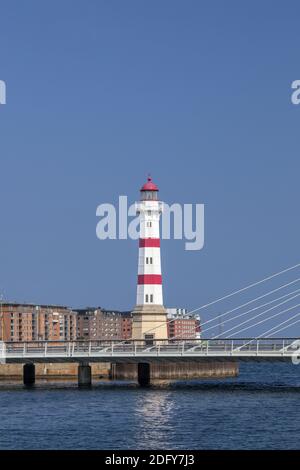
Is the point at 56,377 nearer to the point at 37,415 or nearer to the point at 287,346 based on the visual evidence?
the point at 287,346

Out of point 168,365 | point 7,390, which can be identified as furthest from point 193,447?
point 168,365

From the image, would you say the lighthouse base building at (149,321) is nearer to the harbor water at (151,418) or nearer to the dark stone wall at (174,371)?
the dark stone wall at (174,371)

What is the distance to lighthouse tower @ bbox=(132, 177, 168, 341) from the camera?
101 metres

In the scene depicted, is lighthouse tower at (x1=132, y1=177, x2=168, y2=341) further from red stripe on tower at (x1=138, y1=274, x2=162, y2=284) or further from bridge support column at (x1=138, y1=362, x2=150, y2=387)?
bridge support column at (x1=138, y1=362, x2=150, y2=387)

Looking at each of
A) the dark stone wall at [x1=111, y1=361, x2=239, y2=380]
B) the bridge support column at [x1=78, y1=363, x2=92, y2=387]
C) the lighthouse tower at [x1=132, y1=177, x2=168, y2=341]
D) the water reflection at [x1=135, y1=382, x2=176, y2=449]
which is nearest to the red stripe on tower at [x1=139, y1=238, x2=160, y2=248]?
the lighthouse tower at [x1=132, y1=177, x2=168, y2=341]

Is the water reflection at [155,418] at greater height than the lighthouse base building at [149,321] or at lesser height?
lesser

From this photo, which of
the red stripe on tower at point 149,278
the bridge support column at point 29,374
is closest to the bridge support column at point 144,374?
the red stripe on tower at point 149,278

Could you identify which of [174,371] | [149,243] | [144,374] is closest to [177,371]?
[174,371]

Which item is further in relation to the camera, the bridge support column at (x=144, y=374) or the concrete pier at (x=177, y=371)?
the concrete pier at (x=177, y=371)

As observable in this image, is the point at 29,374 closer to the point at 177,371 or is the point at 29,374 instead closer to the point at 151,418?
the point at 177,371

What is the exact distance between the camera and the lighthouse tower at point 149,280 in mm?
100875
